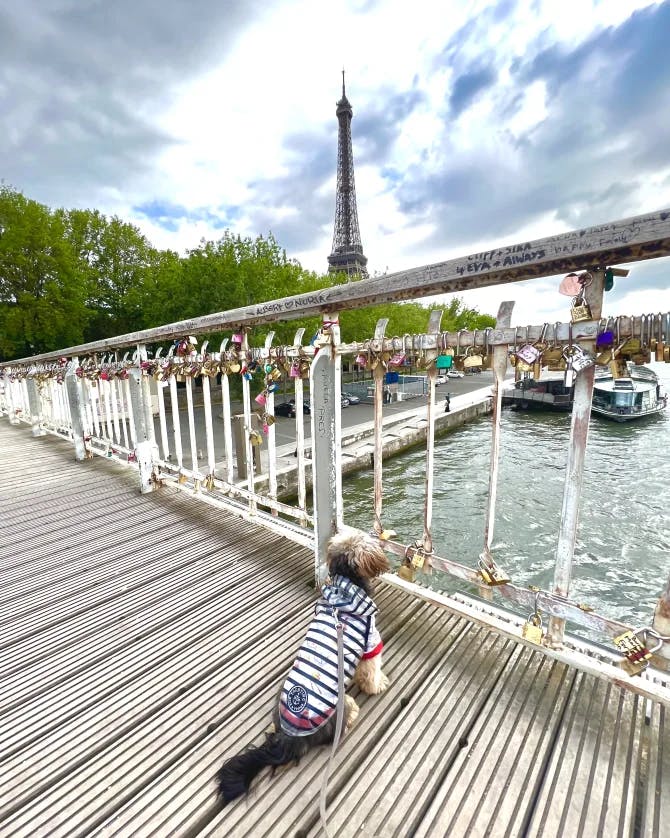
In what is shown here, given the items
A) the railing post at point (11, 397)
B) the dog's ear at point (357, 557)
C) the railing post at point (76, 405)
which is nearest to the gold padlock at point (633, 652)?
the dog's ear at point (357, 557)

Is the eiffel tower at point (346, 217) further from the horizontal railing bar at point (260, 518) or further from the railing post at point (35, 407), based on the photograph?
the horizontal railing bar at point (260, 518)

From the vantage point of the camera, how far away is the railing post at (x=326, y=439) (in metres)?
2.45

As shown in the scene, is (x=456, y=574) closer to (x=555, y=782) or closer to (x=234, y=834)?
(x=555, y=782)

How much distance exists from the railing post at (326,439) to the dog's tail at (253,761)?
43.2 inches

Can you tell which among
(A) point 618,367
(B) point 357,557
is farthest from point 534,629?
(A) point 618,367

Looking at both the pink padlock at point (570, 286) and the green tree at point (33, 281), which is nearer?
the pink padlock at point (570, 286)

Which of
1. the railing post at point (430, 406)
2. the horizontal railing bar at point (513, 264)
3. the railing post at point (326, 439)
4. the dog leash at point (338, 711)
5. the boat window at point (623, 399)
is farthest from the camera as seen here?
the boat window at point (623, 399)

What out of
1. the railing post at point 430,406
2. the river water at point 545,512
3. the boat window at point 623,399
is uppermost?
the railing post at point 430,406

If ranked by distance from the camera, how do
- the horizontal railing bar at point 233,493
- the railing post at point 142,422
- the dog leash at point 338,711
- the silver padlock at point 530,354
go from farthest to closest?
the railing post at point 142,422, the horizontal railing bar at point 233,493, the silver padlock at point 530,354, the dog leash at point 338,711

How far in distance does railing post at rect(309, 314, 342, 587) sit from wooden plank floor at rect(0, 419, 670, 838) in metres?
0.44

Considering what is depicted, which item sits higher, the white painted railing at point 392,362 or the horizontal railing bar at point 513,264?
the horizontal railing bar at point 513,264

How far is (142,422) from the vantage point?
434 cm

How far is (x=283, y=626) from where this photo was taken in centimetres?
231

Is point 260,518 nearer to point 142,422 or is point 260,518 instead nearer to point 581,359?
point 142,422
